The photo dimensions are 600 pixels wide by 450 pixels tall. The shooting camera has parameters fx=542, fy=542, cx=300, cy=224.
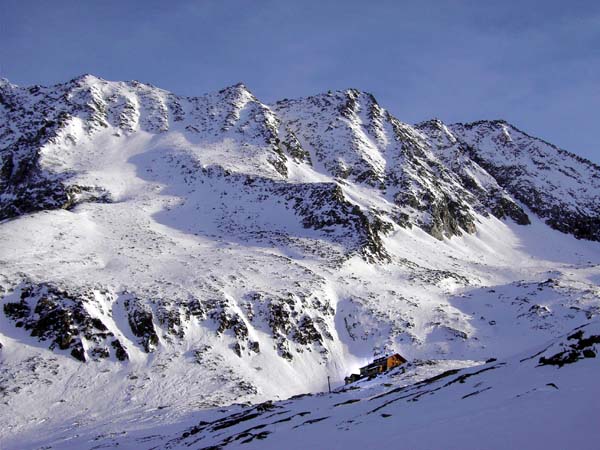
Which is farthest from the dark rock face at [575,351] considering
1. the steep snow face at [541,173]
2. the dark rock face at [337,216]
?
the steep snow face at [541,173]

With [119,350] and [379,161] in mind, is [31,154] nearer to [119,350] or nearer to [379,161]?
[119,350]

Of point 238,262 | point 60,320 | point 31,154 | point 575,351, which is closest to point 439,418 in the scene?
point 575,351

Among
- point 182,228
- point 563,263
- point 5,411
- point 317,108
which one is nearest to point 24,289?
point 5,411

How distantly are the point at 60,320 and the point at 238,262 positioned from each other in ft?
71.5

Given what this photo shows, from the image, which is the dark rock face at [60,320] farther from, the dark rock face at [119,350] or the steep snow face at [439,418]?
the steep snow face at [439,418]

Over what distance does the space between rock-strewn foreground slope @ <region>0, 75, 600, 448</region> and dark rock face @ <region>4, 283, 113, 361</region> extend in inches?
5.8

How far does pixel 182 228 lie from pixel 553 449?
2586 inches

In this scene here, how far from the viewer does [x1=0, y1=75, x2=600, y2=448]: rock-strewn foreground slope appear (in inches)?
1555

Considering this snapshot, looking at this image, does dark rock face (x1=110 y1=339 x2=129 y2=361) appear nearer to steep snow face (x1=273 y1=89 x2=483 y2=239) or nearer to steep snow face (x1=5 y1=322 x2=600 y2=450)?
steep snow face (x1=5 y1=322 x2=600 y2=450)

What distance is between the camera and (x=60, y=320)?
44.2 meters

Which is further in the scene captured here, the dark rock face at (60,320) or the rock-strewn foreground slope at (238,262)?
the dark rock face at (60,320)

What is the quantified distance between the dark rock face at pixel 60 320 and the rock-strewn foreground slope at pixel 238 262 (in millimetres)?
148

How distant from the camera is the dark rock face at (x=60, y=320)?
141 ft

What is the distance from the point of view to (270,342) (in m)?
49.3
